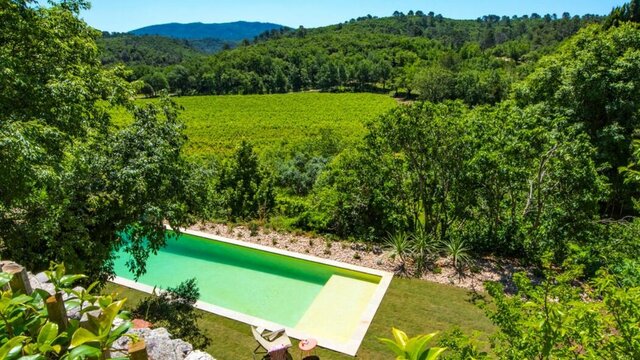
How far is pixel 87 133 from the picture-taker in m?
7.47

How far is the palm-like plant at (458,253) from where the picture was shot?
11032mm

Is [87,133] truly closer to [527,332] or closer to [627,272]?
[527,332]

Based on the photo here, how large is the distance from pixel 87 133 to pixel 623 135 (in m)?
15.9

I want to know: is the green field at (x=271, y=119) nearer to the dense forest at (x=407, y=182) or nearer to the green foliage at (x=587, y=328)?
the dense forest at (x=407, y=182)

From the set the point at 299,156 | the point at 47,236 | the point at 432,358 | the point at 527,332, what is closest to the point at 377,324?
the point at 527,332

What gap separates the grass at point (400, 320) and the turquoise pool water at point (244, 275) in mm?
1080

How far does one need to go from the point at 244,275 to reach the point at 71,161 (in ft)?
21.8

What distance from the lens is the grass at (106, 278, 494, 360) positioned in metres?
8.09

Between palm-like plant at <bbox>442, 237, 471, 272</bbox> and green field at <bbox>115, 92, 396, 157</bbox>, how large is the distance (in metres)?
18.1

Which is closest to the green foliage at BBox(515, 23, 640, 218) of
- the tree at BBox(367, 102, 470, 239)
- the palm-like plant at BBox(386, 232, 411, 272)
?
the tree at BBox(367, 102, 470, 239)

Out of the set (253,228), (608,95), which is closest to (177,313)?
(253,228)

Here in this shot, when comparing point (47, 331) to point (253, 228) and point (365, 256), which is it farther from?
point (253, 228)

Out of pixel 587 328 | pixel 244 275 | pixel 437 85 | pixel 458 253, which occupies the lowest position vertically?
pixel 244 275

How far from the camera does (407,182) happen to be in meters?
12.2
